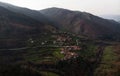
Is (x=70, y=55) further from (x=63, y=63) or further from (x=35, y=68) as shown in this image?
(x=35, y=68)

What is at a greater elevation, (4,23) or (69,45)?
(4,23)

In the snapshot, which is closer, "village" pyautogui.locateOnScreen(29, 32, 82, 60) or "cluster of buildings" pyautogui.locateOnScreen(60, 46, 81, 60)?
"cluster of buildings" pyautogui.locateOnScreen(60, 46, 81, 60)

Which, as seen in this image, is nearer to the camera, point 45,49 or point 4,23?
point 45,49

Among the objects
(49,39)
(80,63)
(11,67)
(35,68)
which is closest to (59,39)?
(49,39)

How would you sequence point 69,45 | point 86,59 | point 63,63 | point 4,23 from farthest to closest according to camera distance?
1. point 4,23
2. point 69,45
3. point 86,59
4. point 63,63

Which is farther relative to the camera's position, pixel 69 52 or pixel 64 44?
pixel 64 44

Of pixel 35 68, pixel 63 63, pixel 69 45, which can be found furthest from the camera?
pixel 69 45

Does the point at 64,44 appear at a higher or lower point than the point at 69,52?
higher

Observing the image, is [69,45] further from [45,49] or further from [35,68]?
[35,68]

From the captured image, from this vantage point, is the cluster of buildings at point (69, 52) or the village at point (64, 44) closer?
the cluster of buildings at point (69, 52)

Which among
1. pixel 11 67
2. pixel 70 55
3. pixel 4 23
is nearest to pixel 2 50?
pixel 70 55
